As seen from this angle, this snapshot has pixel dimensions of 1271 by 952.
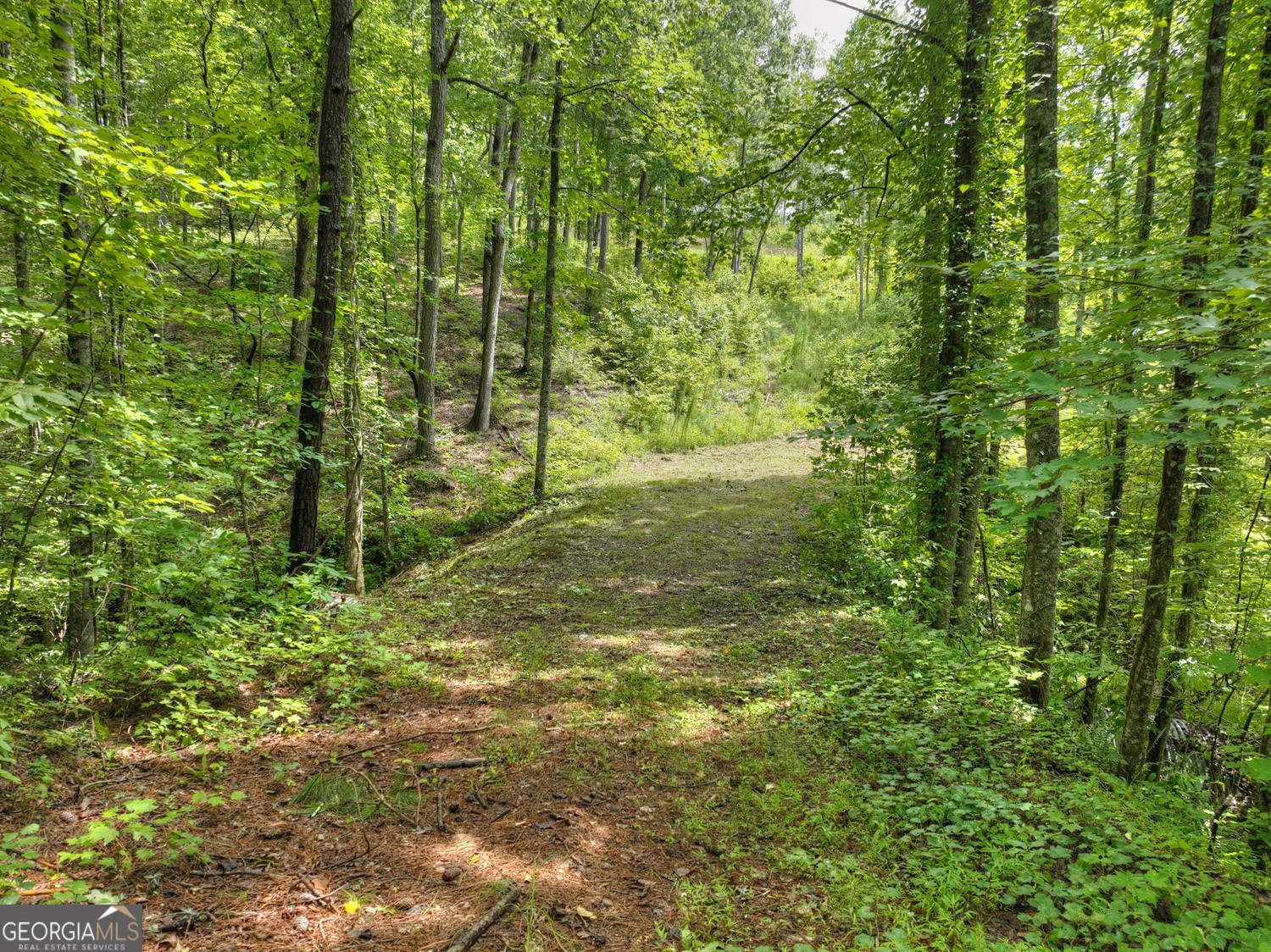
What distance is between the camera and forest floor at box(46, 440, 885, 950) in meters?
2.44

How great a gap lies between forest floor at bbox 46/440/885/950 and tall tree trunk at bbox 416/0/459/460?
5.31m

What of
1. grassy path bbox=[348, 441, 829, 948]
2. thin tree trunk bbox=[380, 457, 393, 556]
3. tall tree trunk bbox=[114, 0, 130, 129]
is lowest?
grassy path bbox=[348, 441, 829, 948]

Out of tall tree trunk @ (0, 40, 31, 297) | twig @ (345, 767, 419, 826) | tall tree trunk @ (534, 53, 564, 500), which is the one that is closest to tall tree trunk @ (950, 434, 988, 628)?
twig @ (345, 767, 419, 826)

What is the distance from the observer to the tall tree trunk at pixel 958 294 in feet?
17.8

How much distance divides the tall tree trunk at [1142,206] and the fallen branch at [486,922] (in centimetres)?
483

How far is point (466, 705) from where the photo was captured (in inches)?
173

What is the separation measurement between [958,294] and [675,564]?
4.90 metres

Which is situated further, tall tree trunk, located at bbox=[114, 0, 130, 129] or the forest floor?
tall tree trunk, located at bbox=[114, 0, 130, 129]

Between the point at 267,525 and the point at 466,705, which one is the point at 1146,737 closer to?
the point at 466,705

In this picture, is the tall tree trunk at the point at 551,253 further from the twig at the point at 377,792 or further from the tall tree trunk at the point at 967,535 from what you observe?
the twig at the point at 377,792

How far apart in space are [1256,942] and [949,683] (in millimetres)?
2319

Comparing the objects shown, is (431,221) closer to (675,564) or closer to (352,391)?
(352,391)

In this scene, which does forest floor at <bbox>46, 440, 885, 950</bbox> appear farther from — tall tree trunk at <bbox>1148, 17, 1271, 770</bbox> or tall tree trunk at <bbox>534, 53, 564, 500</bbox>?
tall tree trunk at <bbox>534, 53, 564, 500</bbox>

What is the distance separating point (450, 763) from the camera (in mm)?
3604
